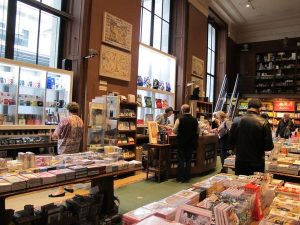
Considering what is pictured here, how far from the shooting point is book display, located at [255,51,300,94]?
13734 millimetres

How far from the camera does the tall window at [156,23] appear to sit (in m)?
8.86

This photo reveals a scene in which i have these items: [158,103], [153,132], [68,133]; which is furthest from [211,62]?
[68,133]

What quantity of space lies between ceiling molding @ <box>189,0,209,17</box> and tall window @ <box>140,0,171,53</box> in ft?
3.51

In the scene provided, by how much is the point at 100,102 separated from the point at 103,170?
2579 mm

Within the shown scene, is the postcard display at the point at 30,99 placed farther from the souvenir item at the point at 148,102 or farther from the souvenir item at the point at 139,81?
the souvenir item at the point at 148,102

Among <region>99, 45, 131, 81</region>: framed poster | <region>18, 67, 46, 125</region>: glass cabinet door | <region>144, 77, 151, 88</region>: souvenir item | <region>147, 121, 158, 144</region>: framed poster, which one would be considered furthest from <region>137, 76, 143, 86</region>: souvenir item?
<region>18, 67, 46, 125</region>: glass cabinet door

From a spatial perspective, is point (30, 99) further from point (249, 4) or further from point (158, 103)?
point (249, 4)

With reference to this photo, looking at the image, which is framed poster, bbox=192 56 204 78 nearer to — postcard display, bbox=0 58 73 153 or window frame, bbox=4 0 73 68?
window frame, bbox=4 0 73 68

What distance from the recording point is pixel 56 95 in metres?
5.77

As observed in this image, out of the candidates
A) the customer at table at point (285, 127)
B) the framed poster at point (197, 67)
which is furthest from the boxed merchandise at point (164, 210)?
the framed poster at point (197, 67)

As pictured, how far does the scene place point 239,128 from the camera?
3688 millimetres

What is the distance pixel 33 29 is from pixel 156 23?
186 inches

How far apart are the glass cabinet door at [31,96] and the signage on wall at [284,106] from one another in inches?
448

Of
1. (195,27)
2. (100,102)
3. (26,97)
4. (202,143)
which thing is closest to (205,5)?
(195,27)
